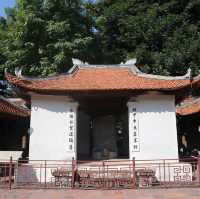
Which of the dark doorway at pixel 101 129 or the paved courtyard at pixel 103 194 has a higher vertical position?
the dark doorway at pixel 101 129

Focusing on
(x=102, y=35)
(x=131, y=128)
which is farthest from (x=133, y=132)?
(x=102, y=35)

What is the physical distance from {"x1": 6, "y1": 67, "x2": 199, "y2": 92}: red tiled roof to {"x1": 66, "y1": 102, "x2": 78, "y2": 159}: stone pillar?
32.6 inches

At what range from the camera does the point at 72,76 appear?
1605cm

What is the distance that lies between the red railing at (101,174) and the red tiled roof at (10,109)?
4.14 meters

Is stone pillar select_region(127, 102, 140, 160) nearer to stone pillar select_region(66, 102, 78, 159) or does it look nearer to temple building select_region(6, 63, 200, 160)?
temple building select_region(6, 63, 200, 160)

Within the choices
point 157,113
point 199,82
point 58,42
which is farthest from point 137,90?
point 58,42

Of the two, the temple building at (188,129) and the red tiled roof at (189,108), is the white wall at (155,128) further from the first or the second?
the temple building at (188,129)

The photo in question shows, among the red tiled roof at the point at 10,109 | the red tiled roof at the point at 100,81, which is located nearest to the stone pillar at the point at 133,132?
the red tiled roof at the point at 100,81

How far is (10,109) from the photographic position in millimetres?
19359

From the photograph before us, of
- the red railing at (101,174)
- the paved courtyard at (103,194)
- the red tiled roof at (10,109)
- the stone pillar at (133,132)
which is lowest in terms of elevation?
the paved courtyard at (103,194)

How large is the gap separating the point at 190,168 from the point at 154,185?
6.64 feet

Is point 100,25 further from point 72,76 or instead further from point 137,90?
point 137,90

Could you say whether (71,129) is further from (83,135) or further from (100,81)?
(83,135)

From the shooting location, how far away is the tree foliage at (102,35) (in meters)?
24.7
